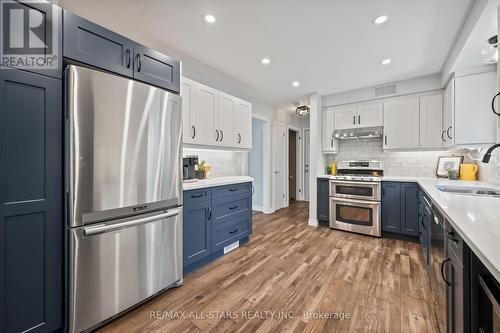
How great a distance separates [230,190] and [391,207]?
8.55 feet

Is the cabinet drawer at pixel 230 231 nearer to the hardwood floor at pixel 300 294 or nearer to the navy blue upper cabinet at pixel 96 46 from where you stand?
the hardwood floor at pixel 300 294

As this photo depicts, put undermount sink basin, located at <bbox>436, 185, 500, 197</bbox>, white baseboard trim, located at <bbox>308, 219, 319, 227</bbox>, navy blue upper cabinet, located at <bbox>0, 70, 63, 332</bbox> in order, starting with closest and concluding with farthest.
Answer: navy blue upper cabinet, located at <bbox>0, 70, 63, 332</bbox> < undermount sink basin, located at <bbox>436, 185, 500, 197</bbox> < white baseboard trim, located at <bbox>308, 219, 319, 227</bbox>

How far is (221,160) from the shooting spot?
3.66m

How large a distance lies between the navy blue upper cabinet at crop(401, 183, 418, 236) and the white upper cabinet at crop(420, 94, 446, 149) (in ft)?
2.62

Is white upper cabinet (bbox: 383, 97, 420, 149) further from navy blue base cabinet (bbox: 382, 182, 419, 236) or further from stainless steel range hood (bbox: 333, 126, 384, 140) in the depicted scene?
navy blue base cabinet (bbox: 382, 182, 419, 236)

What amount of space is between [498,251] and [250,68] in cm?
311

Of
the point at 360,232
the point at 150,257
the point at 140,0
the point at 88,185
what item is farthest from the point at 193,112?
the point at 360,232

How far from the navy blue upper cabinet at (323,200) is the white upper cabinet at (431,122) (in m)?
1.64

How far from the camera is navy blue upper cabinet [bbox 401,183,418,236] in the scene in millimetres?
3090

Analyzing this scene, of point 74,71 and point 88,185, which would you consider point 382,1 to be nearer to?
point 74,71

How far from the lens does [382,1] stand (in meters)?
1.74

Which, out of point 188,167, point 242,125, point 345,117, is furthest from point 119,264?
point 345,117

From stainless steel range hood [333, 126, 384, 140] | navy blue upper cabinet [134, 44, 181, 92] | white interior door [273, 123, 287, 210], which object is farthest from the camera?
white interior door [273, 123, 287, 210]

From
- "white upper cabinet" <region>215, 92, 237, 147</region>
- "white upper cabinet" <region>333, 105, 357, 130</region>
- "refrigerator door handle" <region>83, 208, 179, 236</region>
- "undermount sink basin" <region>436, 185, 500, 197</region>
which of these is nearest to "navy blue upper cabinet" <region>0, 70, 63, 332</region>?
"refrigerator door handle" <region>83, 208, 179, 236</region>
